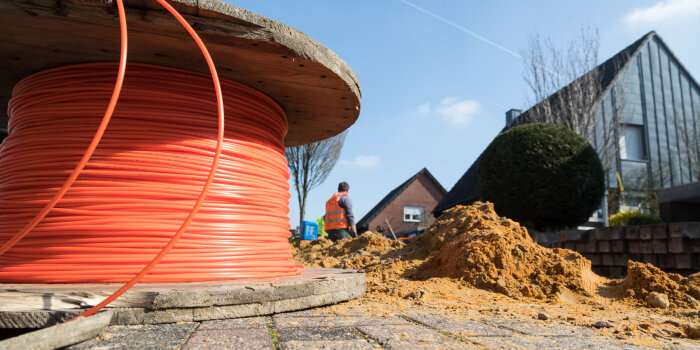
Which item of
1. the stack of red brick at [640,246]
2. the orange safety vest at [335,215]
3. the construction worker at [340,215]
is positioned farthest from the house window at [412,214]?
the stack of red brick at [640,246]

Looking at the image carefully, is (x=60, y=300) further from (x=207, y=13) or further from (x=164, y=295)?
(x=207, y=13)

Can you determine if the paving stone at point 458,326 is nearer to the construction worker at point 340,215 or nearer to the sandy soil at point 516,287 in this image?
the sandy soil at point 516,287

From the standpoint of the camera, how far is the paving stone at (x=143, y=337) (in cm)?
156

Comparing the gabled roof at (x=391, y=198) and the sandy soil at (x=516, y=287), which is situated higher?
the gabled roof at (x=391, y=198)

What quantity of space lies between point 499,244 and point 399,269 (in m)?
1.09

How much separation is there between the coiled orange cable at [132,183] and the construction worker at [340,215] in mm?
5900

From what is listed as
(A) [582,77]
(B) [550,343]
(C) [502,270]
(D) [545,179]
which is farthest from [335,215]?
(A) [582,77]

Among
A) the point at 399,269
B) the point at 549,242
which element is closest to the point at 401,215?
the point at 549,242

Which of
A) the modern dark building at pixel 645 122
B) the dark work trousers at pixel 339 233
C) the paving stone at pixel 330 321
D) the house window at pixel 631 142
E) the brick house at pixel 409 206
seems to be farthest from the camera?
the brick house at pixel 409 206

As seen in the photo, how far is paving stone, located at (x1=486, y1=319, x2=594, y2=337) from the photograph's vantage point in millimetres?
1850

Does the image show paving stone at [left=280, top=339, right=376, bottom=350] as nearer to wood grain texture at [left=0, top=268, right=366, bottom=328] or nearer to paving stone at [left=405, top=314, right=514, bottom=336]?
paving stone at [left=405, top=314, right=514, bottom=336]

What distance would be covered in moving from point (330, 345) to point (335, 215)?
7.47 metres

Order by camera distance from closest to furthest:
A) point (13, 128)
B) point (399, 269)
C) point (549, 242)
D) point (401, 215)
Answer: point (13, 128) < point (399, 269) < point (549, 242) < point (401, 215)

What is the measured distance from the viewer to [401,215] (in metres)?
28.1
